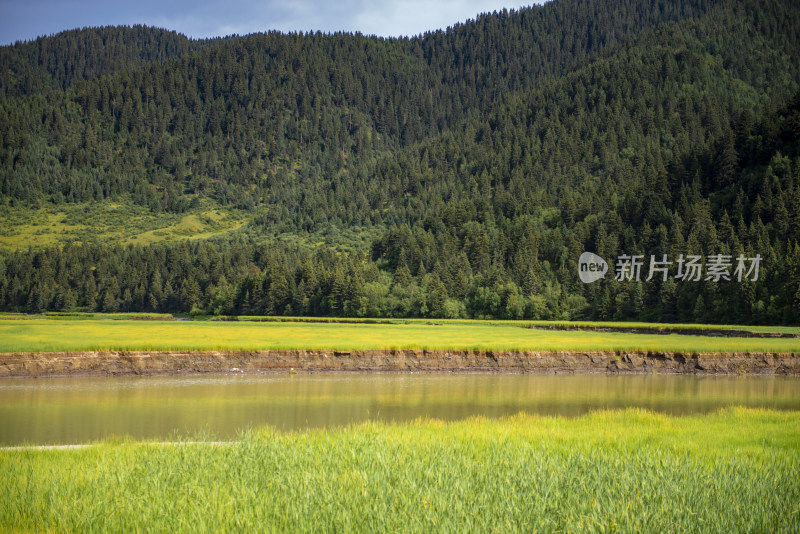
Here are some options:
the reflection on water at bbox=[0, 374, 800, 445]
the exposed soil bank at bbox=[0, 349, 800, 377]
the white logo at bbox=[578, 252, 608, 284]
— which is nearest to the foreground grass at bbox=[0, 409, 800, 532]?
the reflection on water at bbox=[0, 374, 800, 445]

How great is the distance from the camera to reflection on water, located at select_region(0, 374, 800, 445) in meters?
24.1

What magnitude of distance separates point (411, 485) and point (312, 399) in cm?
1953

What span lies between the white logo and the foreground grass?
102 meters

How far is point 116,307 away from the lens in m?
151

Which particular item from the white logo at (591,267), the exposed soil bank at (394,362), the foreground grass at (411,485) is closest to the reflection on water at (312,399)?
the exposed soil bank at (394,362)

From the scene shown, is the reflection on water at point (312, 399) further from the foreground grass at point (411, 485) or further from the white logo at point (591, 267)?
the white logo at point (591, 267)

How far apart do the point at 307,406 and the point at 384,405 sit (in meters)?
3.34

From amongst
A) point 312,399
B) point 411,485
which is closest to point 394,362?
point 312,399

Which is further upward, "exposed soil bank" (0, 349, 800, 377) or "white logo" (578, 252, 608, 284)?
"white logo" (578, 252, 608, 284)

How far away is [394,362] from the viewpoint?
44406mm

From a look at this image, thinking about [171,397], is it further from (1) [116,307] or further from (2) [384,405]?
(1) [116,307]

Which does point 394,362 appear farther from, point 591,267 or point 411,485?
point 591,267

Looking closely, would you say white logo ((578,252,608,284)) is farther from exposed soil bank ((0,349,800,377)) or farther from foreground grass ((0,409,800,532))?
foreground grass ((0,409,800,532))

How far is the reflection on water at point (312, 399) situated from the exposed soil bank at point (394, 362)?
2.04 metres
